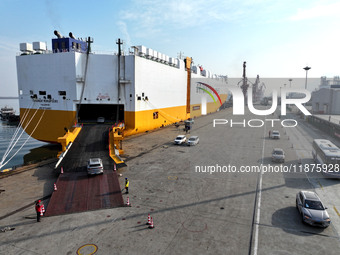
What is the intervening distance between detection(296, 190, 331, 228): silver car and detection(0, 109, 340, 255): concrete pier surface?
47 cm

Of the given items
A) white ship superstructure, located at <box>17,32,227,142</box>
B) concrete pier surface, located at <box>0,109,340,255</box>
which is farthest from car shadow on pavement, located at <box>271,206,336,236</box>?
white ship superstructure, located at <box>17,32,227,142</box>

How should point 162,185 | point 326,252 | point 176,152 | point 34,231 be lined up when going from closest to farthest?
point 326,252
point 34,231
point 162,185
point 176,152

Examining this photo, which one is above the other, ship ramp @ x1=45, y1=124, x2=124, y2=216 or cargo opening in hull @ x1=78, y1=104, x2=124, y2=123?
cargo opening in hull @ x1=78, y1=104, x2=124, y2=123

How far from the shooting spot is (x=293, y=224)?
564 inches

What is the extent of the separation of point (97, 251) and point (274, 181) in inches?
664

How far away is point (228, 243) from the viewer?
1243 centimetres

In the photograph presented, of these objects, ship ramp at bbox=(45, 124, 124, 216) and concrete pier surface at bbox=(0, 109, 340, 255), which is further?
ship ramp at bbox=(45, 124, 124, 216)

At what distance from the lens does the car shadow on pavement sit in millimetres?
13484

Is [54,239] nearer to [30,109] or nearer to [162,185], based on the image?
[162,185]

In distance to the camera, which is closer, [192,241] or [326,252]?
[326,252]

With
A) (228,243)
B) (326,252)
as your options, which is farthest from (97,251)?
(326,252)

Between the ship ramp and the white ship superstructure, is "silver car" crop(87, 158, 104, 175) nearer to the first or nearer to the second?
the ship ramp

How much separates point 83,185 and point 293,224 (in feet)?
53.0

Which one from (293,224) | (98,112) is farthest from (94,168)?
(98,112)
